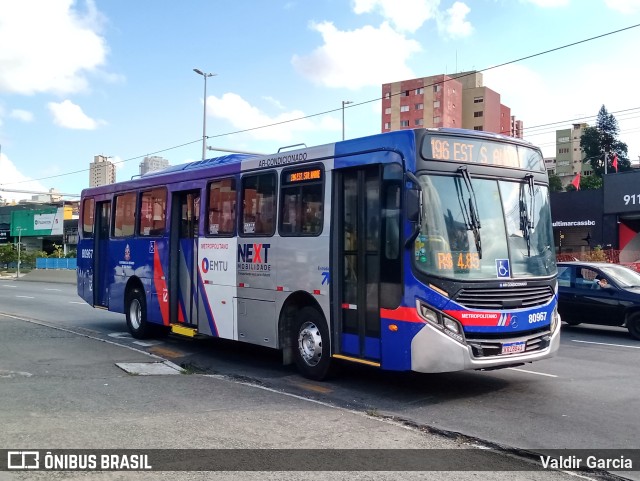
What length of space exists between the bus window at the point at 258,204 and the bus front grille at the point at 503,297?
135 inches

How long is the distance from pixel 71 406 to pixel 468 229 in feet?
17.2

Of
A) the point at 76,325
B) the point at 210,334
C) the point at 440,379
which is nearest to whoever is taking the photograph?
the point at 440,379

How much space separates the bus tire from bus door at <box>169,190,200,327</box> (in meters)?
1.27

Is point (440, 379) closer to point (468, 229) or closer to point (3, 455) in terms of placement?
point (468, 229)

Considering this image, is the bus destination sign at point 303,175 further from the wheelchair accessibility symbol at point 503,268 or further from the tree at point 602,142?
the tree at point 602,142

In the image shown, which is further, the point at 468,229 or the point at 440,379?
the point at 440,379

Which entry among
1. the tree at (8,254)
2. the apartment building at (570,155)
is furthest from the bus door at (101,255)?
the apartment building at (570,155)

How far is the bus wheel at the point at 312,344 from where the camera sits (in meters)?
8.52

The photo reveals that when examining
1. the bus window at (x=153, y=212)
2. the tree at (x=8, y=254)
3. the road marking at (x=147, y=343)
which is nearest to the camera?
the bus window at (x=153, y=212)

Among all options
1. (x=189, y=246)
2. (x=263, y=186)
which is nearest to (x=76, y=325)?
(x=189, y=246)

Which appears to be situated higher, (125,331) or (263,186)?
(263,186)

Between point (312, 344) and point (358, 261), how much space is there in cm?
157

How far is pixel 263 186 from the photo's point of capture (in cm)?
970

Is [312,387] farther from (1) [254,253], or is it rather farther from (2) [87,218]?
(2) [87,218]
